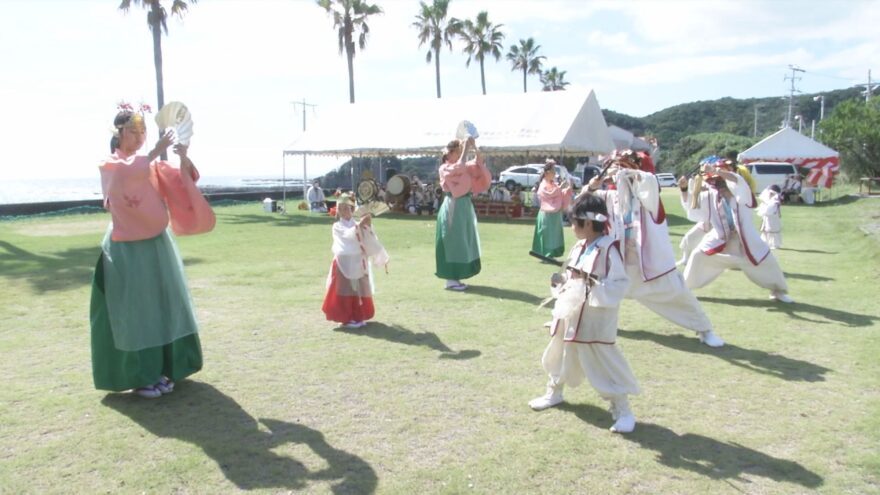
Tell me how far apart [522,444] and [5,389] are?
12.9 ft

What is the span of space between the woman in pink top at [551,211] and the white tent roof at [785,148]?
69.4 feet

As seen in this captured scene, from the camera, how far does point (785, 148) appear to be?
1134 inches

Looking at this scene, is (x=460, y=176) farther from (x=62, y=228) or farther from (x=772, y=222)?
(x=62, y=228)

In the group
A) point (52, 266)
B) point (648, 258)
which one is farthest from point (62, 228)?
point (648, 258)

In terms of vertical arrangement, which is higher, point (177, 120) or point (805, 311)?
point (177, 120)

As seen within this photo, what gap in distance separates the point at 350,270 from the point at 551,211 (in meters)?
5.26

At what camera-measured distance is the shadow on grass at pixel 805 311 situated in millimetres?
6617

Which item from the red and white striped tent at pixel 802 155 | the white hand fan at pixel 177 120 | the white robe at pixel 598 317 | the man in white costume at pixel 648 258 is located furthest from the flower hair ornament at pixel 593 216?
Answer: the red and white striped tent at pixel 802 155

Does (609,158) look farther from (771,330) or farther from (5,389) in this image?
(5,389)

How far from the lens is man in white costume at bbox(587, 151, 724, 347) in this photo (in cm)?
569

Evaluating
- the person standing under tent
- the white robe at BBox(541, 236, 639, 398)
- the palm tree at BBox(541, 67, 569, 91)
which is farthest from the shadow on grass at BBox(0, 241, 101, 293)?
the palm tree at BBox(541, 67, 569, 91)

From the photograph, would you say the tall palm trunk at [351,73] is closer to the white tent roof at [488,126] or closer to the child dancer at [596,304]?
the white tent roof at [488,126]

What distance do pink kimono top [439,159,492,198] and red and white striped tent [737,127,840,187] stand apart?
76.6 ft

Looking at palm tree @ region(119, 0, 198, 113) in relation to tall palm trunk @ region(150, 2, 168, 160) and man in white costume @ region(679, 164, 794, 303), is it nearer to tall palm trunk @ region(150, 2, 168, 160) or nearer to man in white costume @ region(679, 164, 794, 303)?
tall palm trunk @ region(150, 2, 168, 160)
